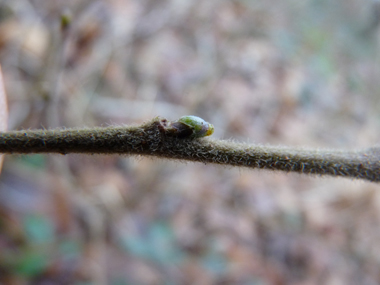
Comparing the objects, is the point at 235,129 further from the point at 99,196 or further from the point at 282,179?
the point at 99,196

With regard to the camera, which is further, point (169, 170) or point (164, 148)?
point (169, 170)

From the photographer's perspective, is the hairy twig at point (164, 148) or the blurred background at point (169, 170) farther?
the blurred background at point (169, 170)

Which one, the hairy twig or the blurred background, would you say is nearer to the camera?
the hairy twig

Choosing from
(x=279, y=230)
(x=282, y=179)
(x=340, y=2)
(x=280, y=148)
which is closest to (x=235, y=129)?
(x=282, y=179)
